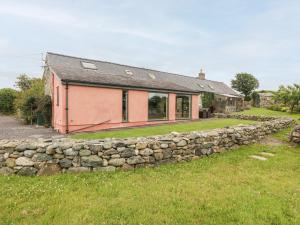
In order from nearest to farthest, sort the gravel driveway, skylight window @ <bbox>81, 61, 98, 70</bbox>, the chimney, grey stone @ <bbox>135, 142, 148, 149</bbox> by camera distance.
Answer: grey stone @ <bbox>135, 142, 148, 149</bbox> → the gravel driveway → skylight window @ <bbox>81, 61, 98, 70</bbox> → the chimney

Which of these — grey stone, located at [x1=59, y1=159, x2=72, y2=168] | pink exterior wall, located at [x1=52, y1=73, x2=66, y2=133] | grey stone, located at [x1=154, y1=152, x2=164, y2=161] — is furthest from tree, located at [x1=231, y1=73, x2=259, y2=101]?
grey stone, located at [x1=59, y1=159, x2=72, y2=168]

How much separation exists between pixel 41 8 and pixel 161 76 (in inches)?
614

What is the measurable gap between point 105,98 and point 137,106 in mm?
3004

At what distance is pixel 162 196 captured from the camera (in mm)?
4512

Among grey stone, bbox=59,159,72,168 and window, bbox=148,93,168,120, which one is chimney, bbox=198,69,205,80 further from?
grey stone, bbox=59,159,72,168

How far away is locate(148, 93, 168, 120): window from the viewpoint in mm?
17938

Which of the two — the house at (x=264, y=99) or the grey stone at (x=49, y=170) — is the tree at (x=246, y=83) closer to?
the house at (x=264, y=99)

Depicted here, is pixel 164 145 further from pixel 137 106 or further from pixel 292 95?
pixel 292 95

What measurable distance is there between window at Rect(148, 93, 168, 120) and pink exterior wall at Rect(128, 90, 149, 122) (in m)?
0.55

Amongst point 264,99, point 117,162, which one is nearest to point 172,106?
point 117,162

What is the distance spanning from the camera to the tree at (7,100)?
30250mm

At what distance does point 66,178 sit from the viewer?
18.0 feet

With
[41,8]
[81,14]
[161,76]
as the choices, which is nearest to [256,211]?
[41,8]

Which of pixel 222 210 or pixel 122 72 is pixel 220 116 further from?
pixel 222 210
